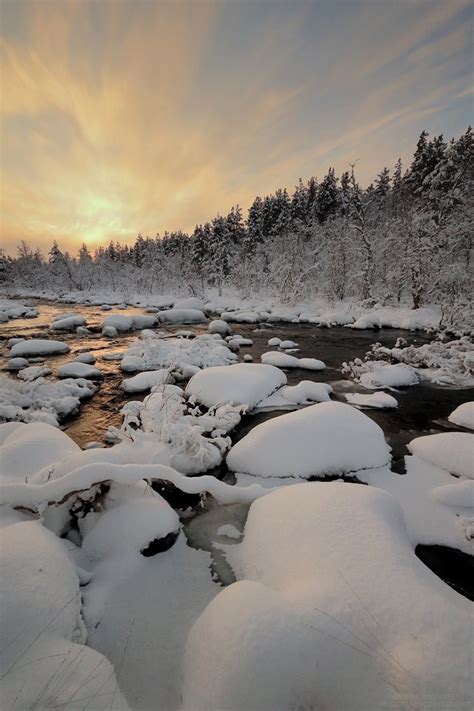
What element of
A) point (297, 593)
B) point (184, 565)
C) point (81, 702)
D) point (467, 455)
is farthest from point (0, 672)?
point (467, 455)

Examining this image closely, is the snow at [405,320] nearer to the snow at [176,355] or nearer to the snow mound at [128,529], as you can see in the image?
the snow at [176,355]

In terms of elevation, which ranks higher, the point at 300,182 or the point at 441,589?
the point at 300,182

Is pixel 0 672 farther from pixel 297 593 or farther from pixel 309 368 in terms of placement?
pixel 309 368

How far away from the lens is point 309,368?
35.4 ft

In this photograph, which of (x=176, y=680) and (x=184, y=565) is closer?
(x=176, y=680)

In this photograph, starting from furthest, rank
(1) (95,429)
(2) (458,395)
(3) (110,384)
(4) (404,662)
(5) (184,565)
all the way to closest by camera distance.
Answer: (3) (110,384) < (2) (458,395) < (1) (95,429) < (5) (184,565) < (4) (404,662)

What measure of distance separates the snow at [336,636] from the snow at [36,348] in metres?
12.7

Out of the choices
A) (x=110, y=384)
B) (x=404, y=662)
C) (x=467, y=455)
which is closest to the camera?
(x=404, y=662)

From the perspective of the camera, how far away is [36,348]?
1241 cm

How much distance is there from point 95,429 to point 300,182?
50793 mm

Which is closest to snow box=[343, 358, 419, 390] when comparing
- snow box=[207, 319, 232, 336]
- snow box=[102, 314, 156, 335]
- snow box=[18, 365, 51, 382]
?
snow box=[207, 319, 232, 336]

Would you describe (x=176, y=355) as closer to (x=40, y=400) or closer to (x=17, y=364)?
(x=40, y=400)

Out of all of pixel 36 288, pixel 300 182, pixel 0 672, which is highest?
pixel 300 182

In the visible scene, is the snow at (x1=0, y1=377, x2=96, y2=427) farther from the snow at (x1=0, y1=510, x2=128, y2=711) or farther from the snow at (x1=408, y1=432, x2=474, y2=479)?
the snow at (x1=408, y1=432, x2=474, y2=479)
